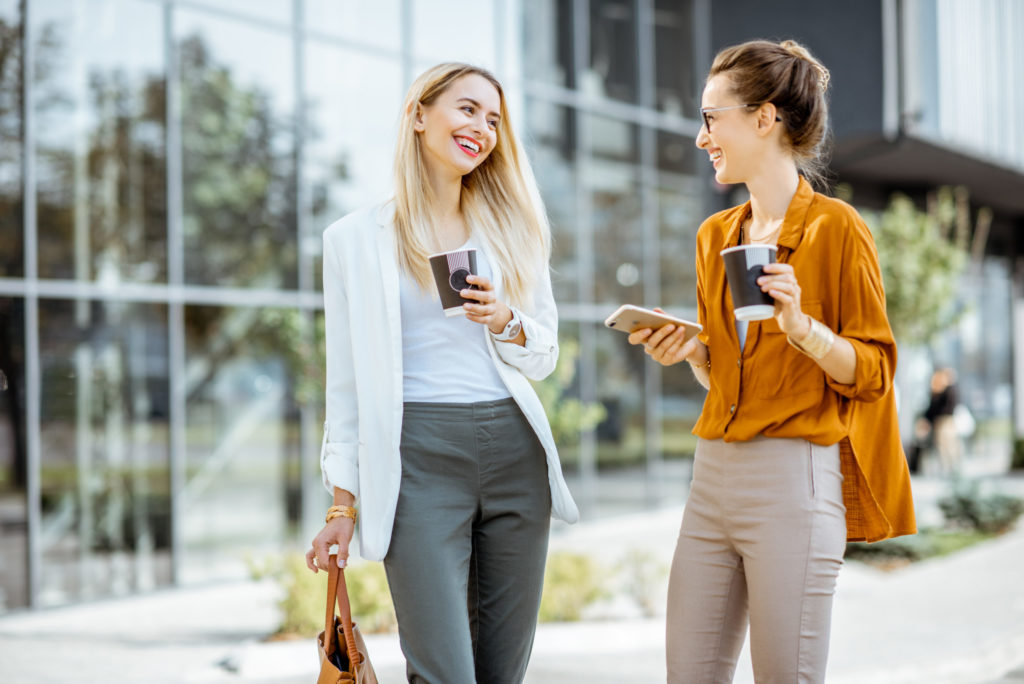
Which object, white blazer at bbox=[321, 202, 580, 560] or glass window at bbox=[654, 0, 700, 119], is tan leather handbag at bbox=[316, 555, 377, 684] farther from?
glass window at bbox=[654, 0, 700, 119]

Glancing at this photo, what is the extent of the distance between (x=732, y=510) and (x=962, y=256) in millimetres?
10542

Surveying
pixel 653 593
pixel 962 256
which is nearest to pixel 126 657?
pixel 653 593

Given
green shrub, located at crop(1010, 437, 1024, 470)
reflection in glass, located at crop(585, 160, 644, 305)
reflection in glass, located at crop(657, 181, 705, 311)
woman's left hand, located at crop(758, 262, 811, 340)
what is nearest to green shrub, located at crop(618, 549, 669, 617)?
woman's left hand, located at crop(758, 262, 811, 340)

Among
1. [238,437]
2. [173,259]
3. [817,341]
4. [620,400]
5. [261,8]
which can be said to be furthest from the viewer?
[620,400]

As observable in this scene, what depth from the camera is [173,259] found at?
347 inches

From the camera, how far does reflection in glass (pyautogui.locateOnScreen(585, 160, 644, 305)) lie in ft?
42.7

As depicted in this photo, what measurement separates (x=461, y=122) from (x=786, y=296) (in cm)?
91

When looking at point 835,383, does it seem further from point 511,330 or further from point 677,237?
point 677,237

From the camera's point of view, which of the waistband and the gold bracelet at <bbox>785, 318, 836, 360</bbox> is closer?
the gold bracelet at <bbox>785, 318, 836, 360</bbox>

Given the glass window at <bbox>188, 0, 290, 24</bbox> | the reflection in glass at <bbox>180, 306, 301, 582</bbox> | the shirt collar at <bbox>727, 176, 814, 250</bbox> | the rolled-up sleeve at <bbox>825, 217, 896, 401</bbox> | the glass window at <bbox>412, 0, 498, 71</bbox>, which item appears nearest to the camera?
the rolled-up sleeve at <bbox>825, 217, 896, 401</bbox>

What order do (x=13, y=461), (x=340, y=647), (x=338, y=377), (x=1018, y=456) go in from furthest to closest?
(x=1018, y=456) → (x=13, y=461) → (x=338, y=377) → (x=340, y=647)

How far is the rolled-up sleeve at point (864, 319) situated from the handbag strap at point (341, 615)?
1158 mm


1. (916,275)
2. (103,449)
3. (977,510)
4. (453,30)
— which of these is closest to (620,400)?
(916,275)

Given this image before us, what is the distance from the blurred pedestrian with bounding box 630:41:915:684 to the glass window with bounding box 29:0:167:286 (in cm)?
673
